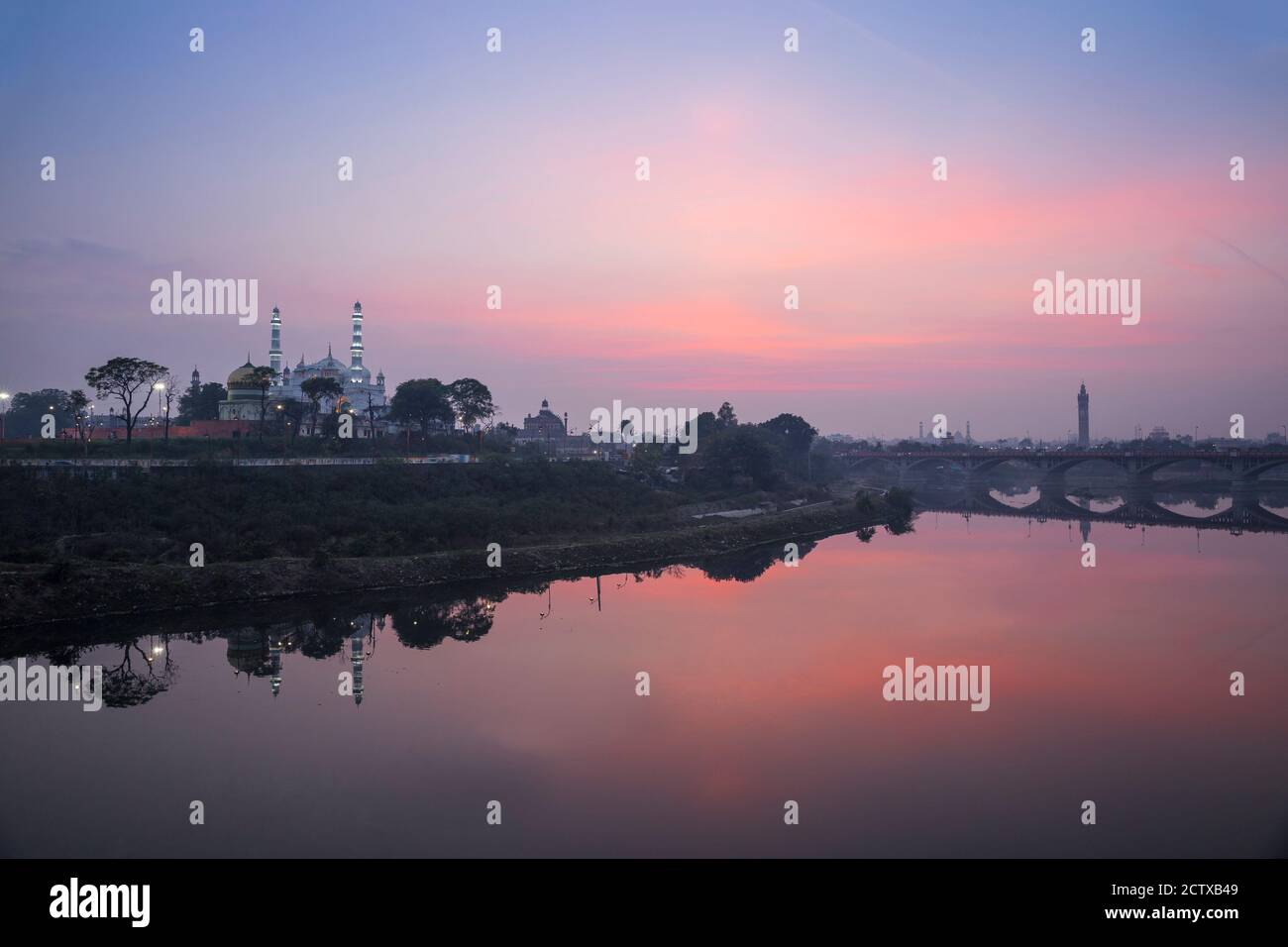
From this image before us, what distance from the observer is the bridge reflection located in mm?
55156

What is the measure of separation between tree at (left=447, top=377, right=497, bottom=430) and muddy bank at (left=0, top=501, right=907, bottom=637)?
Result: 21.9 metres

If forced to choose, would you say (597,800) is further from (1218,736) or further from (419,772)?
(1218,736)

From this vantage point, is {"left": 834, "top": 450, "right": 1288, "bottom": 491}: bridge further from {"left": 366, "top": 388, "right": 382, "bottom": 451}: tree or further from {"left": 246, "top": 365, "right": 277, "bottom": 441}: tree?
{"left": 246, "top": 365, "right": 277, "bottom": 441}: tree

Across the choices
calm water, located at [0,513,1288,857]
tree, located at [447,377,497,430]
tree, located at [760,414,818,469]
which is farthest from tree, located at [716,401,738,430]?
calm water, located at [0,513,1288,857]

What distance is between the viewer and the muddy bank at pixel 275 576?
25.5 metres

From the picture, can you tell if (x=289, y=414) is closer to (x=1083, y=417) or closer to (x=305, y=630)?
(x=305, y=630)

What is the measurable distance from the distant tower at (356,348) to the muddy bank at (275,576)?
124ft

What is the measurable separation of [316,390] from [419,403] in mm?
7409

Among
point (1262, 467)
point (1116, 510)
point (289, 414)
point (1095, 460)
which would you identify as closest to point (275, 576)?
point (289, 414)

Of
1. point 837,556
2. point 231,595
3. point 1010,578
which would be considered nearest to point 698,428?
point 837,556

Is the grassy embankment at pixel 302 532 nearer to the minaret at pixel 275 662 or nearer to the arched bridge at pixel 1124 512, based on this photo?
the minaret at pixel 275 662

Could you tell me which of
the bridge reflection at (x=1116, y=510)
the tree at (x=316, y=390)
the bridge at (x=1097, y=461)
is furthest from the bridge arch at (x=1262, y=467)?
the tree at (x=316, y=390)
